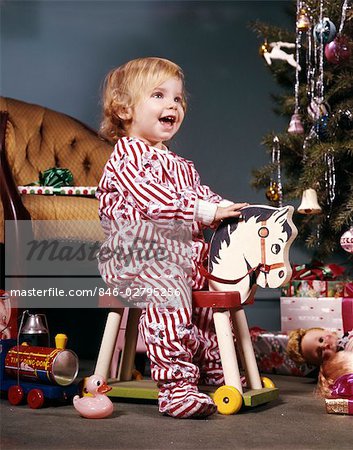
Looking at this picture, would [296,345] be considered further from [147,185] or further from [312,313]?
[147,185]

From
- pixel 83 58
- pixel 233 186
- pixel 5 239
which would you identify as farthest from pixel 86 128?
pixel 5 239

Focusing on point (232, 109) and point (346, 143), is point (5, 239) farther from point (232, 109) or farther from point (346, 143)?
point (232, 109)

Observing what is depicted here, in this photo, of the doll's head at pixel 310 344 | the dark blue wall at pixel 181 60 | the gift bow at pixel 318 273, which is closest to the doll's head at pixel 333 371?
the doll's head at pixel 310 344

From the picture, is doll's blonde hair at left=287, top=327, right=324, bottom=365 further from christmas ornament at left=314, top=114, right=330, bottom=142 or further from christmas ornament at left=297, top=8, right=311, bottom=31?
christmas ornament at left=297, top=8, right=311, bottom=31

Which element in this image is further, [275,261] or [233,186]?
[233,186]

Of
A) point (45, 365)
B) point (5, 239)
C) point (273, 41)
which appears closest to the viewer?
point (45, 365)

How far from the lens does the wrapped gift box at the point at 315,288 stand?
81.0 inches

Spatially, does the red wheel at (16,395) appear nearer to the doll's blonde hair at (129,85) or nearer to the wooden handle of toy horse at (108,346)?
the wooden handle of toy horse at (108,346)

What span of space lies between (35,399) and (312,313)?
0.87 m

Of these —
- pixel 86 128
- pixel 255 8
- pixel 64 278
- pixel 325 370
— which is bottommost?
pixel 325 370

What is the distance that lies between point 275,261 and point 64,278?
1.01m

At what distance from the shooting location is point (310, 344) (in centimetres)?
185

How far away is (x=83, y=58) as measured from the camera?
2848 millimetres

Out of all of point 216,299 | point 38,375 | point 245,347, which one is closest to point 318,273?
point 245,347
